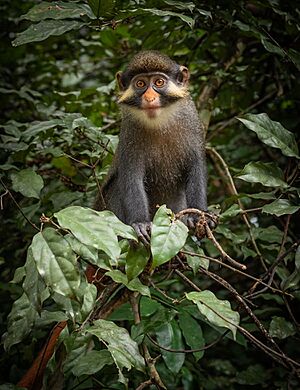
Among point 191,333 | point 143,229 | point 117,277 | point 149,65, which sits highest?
point 149,65

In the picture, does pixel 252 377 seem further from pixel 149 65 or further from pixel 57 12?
pixel 57 12

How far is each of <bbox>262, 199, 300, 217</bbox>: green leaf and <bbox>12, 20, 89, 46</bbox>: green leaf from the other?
124 cm

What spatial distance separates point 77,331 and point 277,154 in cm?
287

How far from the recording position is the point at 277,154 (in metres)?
4.36

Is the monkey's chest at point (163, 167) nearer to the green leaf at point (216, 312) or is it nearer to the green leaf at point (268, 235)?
the green leaf at point (268, 235)

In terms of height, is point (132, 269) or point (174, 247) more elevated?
point (174, 247)

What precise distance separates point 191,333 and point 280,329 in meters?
0.45

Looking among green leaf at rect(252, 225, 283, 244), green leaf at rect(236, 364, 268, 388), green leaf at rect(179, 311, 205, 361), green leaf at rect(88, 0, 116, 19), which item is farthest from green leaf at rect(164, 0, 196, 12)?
green leaf at rect(236, 364, 268, 388)

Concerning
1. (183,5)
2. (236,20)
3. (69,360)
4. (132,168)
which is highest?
(183,5)

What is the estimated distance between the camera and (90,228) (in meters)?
1.57

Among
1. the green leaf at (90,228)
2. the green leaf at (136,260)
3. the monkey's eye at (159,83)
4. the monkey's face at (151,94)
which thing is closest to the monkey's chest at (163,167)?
the monkey's face at (151,94)

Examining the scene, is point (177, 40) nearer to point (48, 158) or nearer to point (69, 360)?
point (48, 158)

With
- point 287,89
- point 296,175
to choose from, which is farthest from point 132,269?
point 287,89

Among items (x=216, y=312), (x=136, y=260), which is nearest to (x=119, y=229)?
(x=136, y=260)
